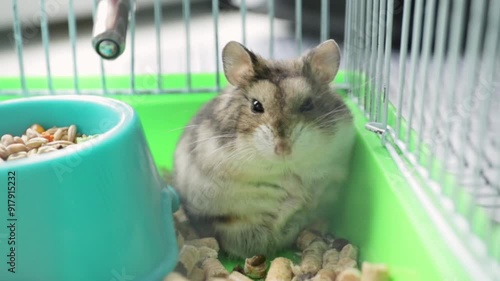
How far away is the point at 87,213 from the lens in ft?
3.21

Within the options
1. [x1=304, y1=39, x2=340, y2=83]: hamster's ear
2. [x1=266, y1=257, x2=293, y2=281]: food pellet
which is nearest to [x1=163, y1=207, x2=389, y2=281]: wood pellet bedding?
[x1=266, y1=257, x2=293, y2=281]: food pellet

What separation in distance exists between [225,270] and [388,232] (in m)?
0.30

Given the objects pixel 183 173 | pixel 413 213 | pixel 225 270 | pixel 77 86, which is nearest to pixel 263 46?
pixel 77 86

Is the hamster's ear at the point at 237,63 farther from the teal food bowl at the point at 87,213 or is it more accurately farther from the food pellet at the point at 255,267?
the food pellet at the point at 255,267

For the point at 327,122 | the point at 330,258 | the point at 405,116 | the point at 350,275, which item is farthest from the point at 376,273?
the point at 405,116

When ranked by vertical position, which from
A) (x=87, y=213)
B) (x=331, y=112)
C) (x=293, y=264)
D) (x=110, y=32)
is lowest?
(x=293, y=264)

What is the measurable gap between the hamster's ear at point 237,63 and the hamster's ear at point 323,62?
0.35 feet

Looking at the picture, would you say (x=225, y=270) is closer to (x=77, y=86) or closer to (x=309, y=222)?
(x=309, y=222)

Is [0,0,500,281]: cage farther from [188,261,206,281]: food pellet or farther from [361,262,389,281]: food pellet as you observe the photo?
[188,261,206,281]: food pellet

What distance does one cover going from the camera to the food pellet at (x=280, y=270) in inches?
45.0

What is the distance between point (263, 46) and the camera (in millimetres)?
2465

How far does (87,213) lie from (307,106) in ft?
1.36

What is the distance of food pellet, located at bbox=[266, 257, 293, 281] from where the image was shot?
114 centimetres

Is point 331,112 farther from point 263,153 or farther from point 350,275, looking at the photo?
point 350,275
